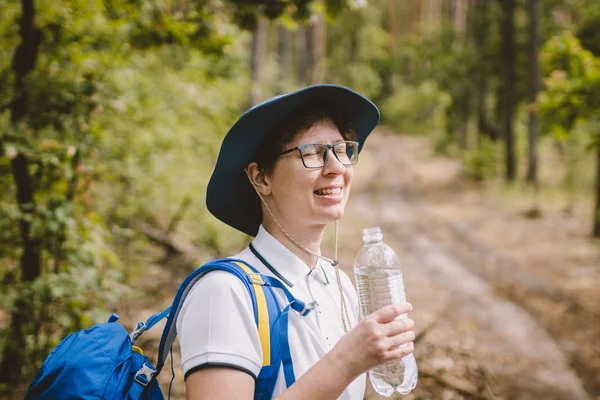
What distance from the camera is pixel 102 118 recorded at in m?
4.25

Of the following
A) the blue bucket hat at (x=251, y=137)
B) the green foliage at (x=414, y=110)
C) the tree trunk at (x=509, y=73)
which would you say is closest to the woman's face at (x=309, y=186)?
the blue bucket hat at (x=251, y=137)

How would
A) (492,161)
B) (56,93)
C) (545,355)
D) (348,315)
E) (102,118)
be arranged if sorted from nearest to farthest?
1. (348,315)
2. (56,93)
3. (102,118)
4. (545,355)
5. (492,161)

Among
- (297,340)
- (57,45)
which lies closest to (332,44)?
(57,45)

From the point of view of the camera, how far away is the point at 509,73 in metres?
17.0

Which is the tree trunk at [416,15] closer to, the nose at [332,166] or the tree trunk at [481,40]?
the tree trunk at [481,40]

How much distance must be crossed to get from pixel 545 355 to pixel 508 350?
431 mm

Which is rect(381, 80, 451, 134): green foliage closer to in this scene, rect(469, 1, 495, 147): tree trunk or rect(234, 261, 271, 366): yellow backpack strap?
rect(469, 1, 495, 147): tree trunk

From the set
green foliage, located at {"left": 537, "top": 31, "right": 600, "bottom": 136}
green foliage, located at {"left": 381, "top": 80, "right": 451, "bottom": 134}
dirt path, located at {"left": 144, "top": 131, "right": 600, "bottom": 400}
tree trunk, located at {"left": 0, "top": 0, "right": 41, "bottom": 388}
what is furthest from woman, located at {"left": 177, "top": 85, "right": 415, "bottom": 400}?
green foliage, located at {"left": 381, "top": 80, "right": 451, "bottom": 134}

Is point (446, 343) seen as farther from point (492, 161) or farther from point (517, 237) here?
point (492, 161)

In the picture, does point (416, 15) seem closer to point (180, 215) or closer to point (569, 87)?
point (180, 215)

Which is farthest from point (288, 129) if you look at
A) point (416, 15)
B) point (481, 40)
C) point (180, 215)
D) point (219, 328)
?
point (416, 15)

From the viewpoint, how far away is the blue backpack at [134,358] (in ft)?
4.72

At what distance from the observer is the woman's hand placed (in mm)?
1324

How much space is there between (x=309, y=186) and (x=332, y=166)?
0.36ft
